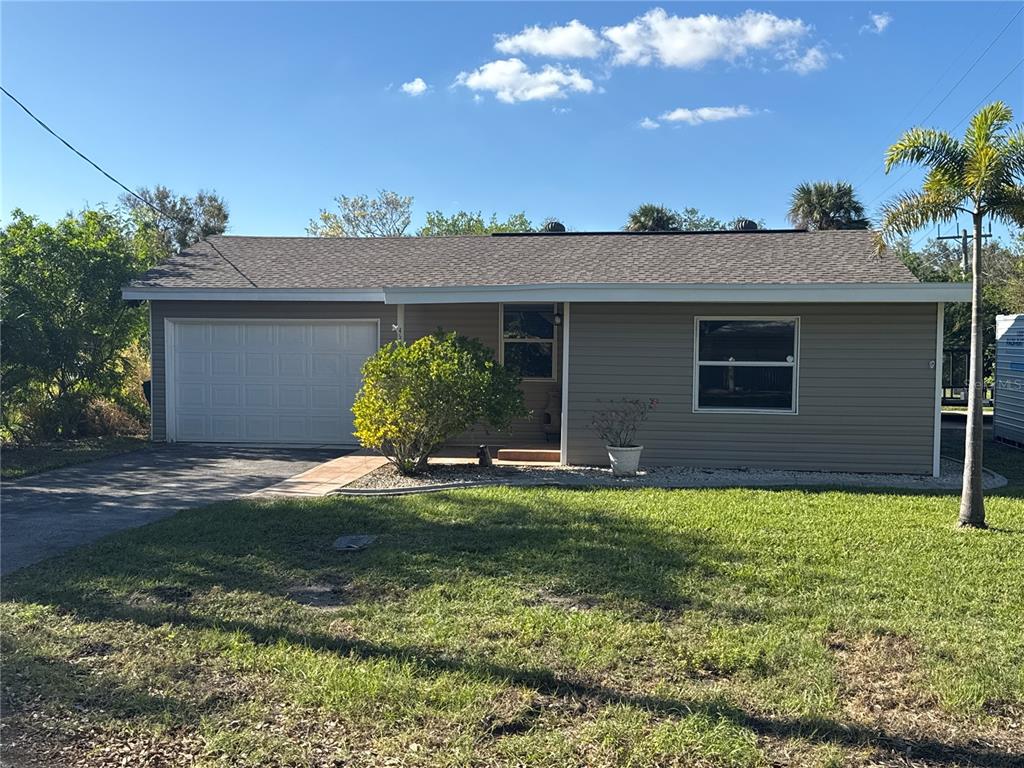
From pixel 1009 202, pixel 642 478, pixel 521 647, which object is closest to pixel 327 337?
pixel 642 478

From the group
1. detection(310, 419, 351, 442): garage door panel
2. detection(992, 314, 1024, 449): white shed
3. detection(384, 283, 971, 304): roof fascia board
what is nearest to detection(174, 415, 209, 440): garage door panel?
detection(310, 419, 351, 442): garage door panel

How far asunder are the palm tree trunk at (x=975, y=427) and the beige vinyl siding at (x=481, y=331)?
6215 millimetres

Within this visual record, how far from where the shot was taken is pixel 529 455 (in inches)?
429

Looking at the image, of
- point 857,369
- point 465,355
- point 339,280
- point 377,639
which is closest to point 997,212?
point 857,369

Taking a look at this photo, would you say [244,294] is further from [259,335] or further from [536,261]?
[536,261]

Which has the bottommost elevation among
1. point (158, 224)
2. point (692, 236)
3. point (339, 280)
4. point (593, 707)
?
point (593, 707)

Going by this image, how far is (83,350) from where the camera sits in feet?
40.8

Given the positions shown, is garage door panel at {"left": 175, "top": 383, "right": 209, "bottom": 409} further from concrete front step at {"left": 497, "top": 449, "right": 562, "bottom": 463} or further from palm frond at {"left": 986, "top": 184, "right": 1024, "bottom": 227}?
palm frond at {"left": 986, "top": 184, "right": 1024, "bottom": 227}

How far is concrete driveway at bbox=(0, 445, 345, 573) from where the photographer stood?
6.51 meters

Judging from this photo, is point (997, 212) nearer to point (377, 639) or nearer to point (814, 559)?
point (814, 559)

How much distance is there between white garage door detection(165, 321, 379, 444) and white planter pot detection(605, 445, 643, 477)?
4631mm

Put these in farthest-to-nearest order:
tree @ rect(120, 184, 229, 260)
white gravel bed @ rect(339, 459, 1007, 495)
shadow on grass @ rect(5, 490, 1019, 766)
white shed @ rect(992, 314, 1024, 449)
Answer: tree @ rect(120, 184, 229, 260)
white shed @ rect(992, 314, 1024, 449)
white gravel bed @ rect(339, 459, 1007, 495)
shadow on grass @ rect(5, 490, 1019, 766)

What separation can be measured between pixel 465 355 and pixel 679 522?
142 inches

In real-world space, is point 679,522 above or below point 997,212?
below
